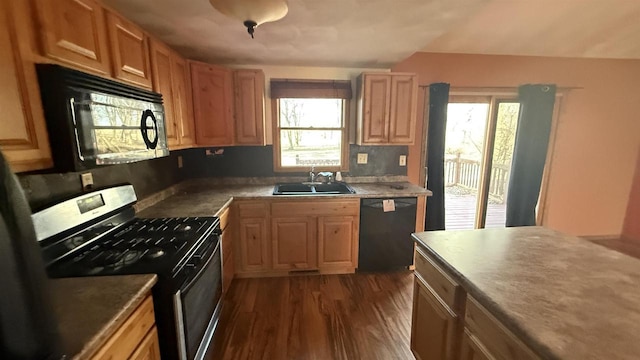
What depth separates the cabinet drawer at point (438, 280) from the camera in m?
1.26

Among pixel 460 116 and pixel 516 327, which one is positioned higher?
pixel 460 116

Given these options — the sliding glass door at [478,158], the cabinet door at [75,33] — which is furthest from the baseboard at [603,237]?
the cabinet door at [75,33]

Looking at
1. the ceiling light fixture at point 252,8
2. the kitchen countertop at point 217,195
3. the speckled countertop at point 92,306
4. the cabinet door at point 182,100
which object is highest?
the ceiling light fixture at point 252,8

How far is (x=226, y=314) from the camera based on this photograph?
2.30 meters

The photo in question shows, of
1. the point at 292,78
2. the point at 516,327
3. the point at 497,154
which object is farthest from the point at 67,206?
the point at 497,154

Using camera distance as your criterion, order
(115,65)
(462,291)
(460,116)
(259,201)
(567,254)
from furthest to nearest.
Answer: (460,116) → (259,201) → (115,65) → (567,254) → (462,291)

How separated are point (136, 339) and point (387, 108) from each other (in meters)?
2.76

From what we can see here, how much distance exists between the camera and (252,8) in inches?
54.6

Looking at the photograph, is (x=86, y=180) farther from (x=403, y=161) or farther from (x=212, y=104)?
(x=403, y=161)

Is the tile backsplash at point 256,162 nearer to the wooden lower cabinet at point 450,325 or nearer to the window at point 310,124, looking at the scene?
the window at point 310,124

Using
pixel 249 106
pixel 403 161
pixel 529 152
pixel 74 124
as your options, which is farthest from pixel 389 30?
pixel 529 152

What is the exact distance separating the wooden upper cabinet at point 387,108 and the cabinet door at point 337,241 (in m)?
0.92

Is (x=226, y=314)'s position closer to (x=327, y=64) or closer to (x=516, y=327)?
(x=516, y=327)

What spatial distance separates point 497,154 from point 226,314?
12.2ft
